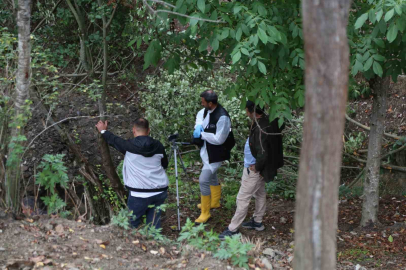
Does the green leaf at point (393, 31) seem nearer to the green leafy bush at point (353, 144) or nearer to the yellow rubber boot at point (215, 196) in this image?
the yellow rubber boot at point (215, 196)

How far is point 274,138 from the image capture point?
6.75m

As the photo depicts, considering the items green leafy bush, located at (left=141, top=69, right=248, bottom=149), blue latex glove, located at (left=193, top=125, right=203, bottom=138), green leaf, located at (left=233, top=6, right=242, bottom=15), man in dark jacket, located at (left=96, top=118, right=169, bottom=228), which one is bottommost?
man in dark jacket, located at (left=96, top=118, right=169, bottom=228)

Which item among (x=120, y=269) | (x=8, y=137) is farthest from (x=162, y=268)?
(x=8, y=137)

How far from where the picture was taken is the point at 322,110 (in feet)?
7.86

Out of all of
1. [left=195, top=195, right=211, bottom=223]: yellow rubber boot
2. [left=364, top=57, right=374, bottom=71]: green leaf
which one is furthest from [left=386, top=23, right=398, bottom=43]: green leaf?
[left=195, top=195, right=211, bottom=223]: yellow rubber boot

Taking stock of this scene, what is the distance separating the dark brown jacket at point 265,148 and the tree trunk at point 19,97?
3.14m

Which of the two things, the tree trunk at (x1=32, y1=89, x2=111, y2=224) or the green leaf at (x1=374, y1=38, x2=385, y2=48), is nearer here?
the green leaf at (x1=374, y1=38, x2=385, y2=48)

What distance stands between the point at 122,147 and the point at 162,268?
77.2 inches

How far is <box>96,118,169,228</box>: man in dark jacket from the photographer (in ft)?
19.7

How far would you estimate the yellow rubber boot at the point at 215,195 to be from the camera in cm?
800

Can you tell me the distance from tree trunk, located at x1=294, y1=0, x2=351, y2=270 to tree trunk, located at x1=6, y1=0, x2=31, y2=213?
131 inches

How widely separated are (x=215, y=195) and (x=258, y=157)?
1751 millimetres

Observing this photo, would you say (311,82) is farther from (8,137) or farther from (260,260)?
(8,137)

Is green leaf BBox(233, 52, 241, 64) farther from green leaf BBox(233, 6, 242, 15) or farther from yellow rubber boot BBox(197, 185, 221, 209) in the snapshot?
yellow rubber boot BBox(197, 185, 221, 209)
